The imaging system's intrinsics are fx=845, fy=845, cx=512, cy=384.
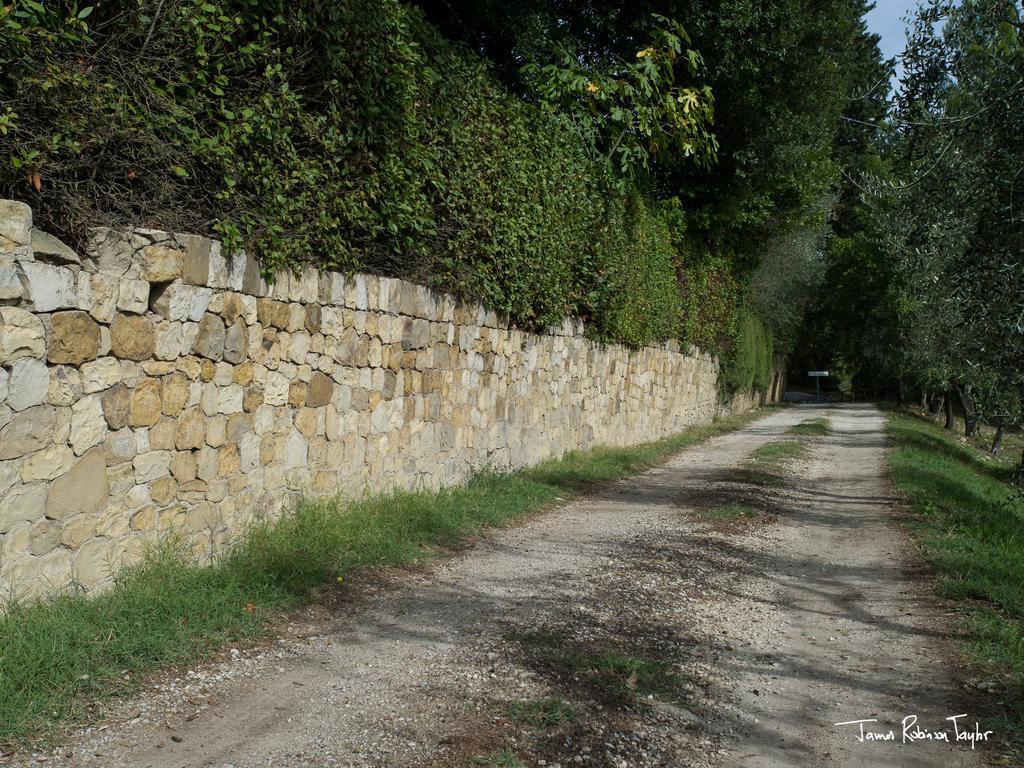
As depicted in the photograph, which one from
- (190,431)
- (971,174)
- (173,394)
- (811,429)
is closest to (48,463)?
(173,394)

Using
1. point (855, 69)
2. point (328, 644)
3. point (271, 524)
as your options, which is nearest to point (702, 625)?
point (328, 644)

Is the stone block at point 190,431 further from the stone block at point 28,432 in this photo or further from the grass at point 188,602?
the stone block at point 28,432

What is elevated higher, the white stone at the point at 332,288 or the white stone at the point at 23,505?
the white stone at the point at 332,288

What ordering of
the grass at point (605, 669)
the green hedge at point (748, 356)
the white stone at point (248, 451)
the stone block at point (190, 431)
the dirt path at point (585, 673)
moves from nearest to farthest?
the dirt path at point (585, 673) < the grass at point (605, 669) < the stone block at point (190, 431) < the white stone at point (248, 451) < the green hedge at point (748, 356)

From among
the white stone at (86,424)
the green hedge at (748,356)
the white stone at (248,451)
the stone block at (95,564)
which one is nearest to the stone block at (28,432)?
the white stone at (86,424)

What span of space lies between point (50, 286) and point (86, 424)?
2.69ft

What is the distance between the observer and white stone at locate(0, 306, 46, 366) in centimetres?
422

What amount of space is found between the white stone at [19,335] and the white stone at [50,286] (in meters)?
0.09

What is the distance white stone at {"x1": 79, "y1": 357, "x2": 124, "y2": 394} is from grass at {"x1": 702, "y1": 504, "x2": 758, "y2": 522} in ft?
20.0

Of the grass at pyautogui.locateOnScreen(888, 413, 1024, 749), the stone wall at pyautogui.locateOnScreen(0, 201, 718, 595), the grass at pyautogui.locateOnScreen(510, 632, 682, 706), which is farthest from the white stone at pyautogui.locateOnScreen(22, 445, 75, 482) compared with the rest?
the grass at pyautogui.locateOnScreen(888, 413, 1024, 749)

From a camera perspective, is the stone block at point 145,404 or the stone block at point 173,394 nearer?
the stone block at point 145,404

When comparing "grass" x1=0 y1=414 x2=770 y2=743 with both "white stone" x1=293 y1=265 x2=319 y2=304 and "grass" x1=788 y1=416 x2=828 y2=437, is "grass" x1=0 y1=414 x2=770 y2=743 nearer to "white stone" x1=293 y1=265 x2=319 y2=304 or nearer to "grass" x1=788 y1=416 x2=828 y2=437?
"white stone" x1=293 y1=265 x2=319 y2=304

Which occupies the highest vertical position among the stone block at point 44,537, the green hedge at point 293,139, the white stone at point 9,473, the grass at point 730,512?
the green hedge at point 293,139

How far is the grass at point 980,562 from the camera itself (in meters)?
4.62
